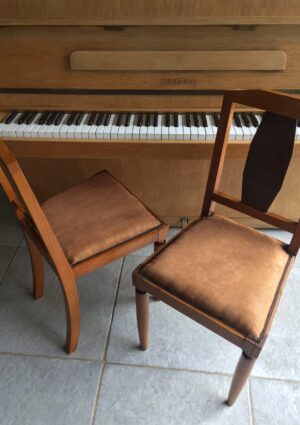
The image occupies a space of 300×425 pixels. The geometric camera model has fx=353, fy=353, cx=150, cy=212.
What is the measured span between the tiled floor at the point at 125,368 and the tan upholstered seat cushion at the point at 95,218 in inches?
18.2

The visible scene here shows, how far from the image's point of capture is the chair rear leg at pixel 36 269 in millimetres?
1415

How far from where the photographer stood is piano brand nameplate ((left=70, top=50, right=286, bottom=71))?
1.32 meters

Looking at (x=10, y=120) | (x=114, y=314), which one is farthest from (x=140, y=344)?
(x=10, y=120)

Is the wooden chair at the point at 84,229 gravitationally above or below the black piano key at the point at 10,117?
below

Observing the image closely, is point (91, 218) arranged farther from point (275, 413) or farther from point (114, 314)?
point (275, 413)

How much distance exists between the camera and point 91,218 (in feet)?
4.19

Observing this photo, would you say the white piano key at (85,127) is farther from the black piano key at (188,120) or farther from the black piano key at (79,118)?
the black piano key at (188,120)

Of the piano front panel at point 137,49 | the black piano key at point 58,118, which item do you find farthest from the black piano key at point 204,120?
the black piano key at point 58,118

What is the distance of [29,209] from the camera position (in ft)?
3.09

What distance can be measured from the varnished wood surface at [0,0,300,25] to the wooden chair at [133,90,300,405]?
350 millimetres

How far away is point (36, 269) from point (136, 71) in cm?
91

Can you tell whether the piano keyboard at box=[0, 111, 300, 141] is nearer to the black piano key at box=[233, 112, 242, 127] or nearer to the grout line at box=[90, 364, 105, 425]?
the black piano key at box=[233, 112, 242, 127]

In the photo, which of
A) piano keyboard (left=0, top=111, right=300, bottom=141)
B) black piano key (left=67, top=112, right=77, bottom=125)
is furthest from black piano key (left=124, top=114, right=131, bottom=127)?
black piano key (left=67, top=112, right=77, bottom=125)

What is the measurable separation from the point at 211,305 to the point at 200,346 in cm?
47
